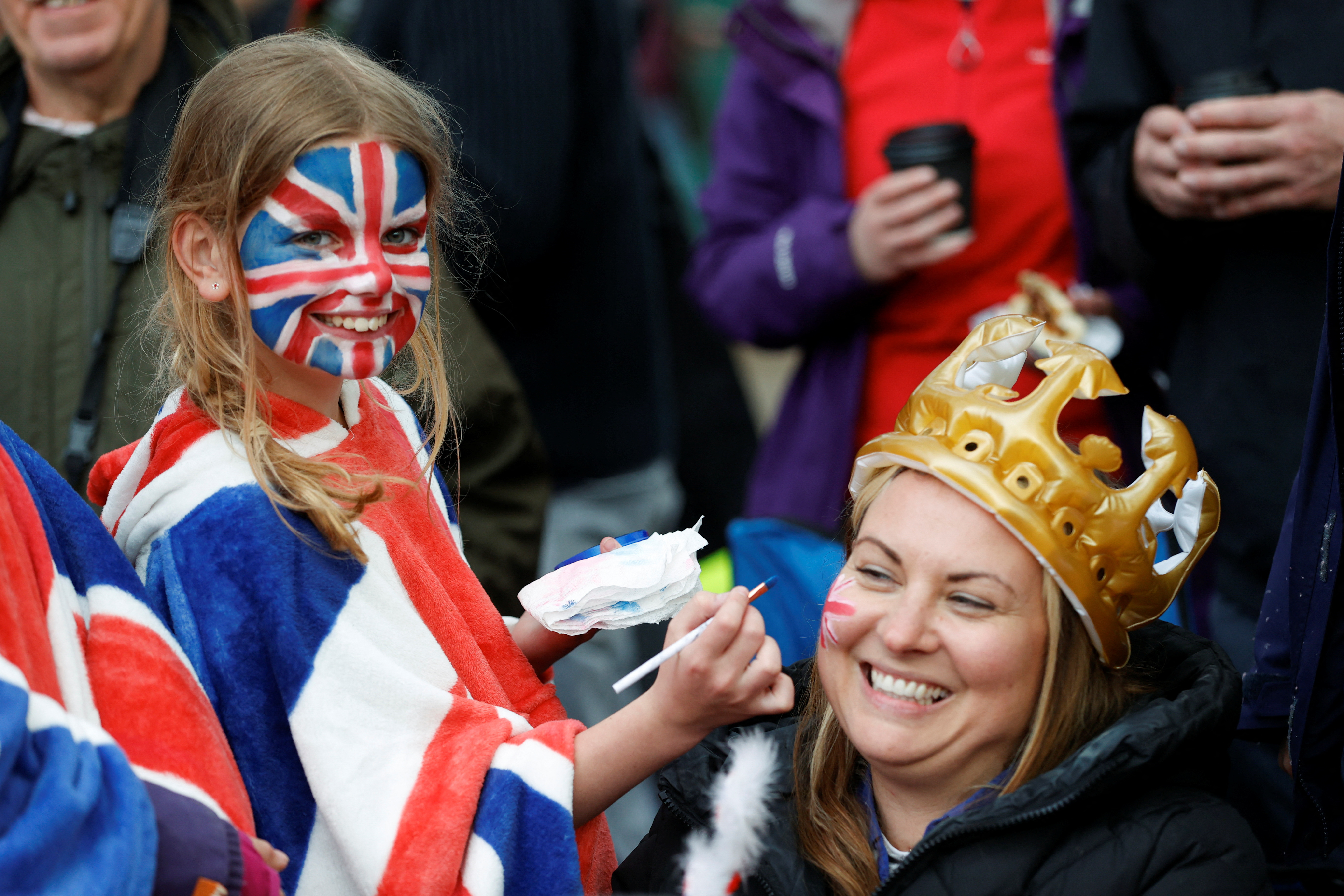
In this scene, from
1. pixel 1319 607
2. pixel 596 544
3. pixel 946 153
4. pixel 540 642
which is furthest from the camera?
pixel 596 544

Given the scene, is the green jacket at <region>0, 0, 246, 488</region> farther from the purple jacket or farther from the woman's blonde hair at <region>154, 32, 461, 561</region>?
the purple jacket

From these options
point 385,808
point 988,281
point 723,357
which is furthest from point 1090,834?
point 723,357

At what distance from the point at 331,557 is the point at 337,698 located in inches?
7.5

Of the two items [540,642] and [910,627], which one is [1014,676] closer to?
[910,627]

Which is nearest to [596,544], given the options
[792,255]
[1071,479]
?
[792,255]

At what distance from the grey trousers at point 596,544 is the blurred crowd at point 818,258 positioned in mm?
11

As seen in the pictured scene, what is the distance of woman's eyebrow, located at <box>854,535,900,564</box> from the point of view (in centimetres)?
207

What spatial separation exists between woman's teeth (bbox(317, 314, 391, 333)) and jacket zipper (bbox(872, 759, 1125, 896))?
1.06 meters

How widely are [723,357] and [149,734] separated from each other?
12.9 feet

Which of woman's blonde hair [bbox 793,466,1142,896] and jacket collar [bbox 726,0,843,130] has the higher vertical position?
jacket collar [bbox 726,0,843,130]

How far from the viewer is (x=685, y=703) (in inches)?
76.7

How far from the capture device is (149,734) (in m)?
1.73

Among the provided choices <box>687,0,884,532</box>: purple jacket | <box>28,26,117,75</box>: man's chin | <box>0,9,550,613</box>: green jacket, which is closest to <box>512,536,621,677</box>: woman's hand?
<box>0,9,550,613</box>: green jacket

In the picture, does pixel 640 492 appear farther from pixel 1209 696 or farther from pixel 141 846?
pixel 141 846
